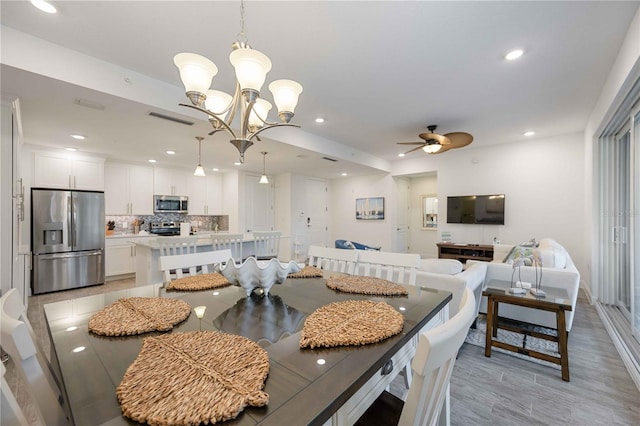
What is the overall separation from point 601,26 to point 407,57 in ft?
4.65

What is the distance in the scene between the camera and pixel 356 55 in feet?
7.76

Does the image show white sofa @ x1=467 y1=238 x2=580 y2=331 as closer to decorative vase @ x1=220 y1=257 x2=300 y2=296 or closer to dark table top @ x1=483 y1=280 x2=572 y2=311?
dark table top @ x1=483 y1=280 x2=572 y2=311

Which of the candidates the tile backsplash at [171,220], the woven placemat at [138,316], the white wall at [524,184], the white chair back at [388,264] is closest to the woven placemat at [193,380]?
the woven placemat at [138,316]

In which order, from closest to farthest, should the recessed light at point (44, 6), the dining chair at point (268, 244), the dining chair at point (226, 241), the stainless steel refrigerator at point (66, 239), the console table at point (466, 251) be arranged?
the recessed light at point (44, 6) < the dining chair at point (226, 241) < the stainless steel refrigerator at point (66, 239) < the dining chair at point (268, 244) < the console table at point (466, 251)

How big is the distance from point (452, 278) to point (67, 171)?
241 inches

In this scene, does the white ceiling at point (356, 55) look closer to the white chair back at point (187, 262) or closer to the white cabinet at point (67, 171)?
the white cabinet at point (67, 171)

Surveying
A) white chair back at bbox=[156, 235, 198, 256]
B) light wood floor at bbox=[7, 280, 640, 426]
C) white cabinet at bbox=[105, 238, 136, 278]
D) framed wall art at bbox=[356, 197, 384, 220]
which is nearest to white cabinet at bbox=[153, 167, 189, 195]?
white cabinet at bbox=[105, 238, 136, 278]

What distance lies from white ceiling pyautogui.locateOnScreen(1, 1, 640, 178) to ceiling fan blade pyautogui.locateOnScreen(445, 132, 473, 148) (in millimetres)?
343

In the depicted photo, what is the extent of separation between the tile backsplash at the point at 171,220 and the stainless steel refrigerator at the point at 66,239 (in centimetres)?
90

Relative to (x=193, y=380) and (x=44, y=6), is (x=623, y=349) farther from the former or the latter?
(x=44, y=6)

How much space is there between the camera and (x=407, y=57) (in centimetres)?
241

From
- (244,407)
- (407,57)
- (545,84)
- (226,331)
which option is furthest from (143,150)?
(545,84)

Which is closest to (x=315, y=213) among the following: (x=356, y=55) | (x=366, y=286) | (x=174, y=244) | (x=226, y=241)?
(x=226, y=241)

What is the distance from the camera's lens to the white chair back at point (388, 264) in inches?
70.7
